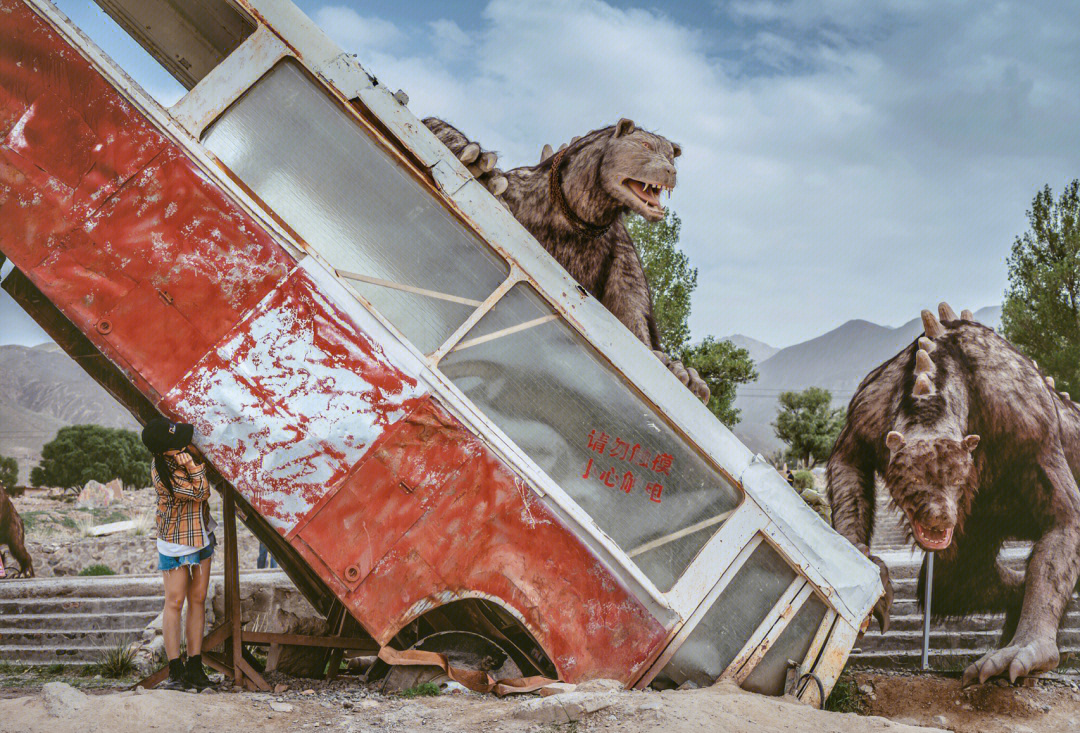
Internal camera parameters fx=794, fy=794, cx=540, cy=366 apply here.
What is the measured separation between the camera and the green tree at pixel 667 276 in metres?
13.8

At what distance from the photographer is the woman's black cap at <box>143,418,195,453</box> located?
134 inches

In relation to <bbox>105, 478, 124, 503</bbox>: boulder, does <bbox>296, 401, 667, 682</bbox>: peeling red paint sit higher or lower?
higher

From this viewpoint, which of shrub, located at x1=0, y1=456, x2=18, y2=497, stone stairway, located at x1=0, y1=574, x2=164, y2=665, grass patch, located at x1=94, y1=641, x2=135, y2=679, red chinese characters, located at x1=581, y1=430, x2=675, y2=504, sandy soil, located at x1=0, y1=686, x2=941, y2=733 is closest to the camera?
sandy soil, located at x1=0, y1=686, x2=941, y2=733

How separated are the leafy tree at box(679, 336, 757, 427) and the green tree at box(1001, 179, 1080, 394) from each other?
15.5ft

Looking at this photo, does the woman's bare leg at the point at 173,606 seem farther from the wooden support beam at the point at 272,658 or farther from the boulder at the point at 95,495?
the boulder at the point at 95,495

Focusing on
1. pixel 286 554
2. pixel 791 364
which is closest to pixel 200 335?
pixel 286 554

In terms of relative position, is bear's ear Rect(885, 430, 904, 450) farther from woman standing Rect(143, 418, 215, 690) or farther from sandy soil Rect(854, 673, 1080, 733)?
woman standing Rect(143, 418, 215, 690)

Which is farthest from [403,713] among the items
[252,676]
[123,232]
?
[123,232]

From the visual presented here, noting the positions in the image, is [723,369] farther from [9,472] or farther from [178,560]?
[9,472]

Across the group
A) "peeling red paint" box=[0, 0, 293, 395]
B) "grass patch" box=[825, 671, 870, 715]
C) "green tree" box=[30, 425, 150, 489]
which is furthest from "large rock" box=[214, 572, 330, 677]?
"green tree" box=[30, 425, 150, 489]

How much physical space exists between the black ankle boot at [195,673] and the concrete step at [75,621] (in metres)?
3.32

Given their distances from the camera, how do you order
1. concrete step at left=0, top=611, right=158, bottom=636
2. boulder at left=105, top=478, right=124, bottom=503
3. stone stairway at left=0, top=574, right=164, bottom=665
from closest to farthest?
stone stairway at left=0, top=574, right=164, bottom=665 → concrete step at left=0, top=611, right=158, bottom=636 → boulder at left=105, top=478, right=124, bottom=503

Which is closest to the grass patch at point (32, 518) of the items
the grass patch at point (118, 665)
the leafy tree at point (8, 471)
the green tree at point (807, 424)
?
the leafy tree at point (8, 471)

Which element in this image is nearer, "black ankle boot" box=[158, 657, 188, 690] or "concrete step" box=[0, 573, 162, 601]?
"black ankle boot" box=[158, 657, 188, 690]
